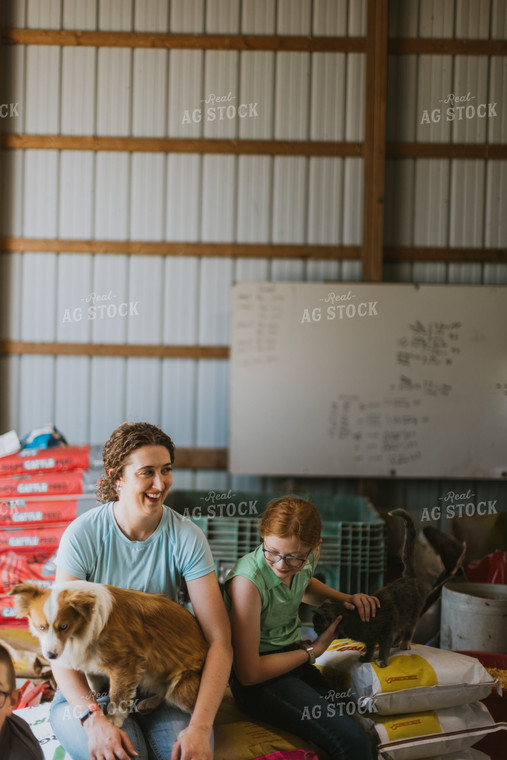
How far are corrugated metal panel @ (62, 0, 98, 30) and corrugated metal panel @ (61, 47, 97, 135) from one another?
171 mm

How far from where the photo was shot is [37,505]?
3.19m

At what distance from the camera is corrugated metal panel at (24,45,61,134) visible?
4648 millimetres

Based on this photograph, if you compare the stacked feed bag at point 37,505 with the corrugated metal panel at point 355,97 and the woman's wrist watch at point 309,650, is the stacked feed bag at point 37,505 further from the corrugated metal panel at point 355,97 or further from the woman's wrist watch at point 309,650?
the corrugated metal panel at point 355,97

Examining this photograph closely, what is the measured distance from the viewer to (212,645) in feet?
5.51

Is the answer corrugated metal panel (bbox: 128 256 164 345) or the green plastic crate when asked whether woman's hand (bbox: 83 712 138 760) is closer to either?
the green plastic crate

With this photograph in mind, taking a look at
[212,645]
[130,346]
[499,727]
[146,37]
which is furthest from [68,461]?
[146,37]

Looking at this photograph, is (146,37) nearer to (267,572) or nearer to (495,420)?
(495,420)

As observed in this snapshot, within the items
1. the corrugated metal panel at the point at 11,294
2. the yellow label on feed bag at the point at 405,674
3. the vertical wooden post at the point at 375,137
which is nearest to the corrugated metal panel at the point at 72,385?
the corrugated metal panel at the point at 11,294

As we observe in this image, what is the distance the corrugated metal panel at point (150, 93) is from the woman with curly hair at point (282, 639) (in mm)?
3593

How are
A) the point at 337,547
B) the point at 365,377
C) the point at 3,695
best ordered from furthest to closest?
the point at 365,377, the point at 337,547, the point at 3,695

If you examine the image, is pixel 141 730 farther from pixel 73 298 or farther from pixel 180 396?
pixel 73 298

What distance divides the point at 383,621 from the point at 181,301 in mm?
3203

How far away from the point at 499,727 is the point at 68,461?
2.20 m

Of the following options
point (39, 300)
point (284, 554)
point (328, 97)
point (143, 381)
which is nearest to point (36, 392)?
point (39, 300)
